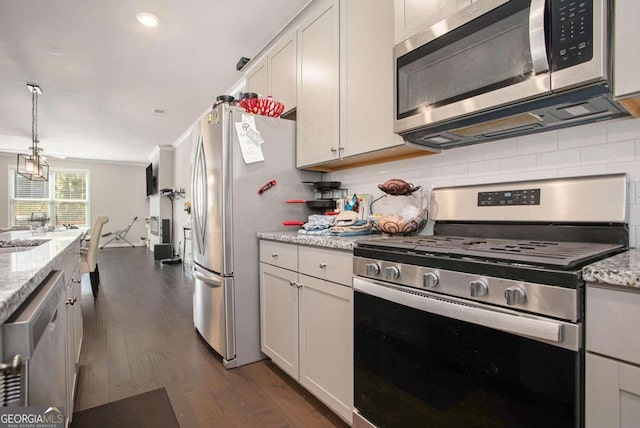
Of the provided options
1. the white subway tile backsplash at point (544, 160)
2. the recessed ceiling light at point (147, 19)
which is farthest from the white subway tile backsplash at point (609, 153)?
the recessed ceiling light at point (147, 19)

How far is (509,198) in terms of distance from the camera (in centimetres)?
137

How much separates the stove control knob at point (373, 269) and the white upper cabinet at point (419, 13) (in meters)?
1.02

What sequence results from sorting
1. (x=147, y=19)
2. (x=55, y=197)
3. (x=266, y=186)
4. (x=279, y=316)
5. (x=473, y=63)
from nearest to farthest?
(x=473, y=63) → (x=279, y=316) → (x=266, y=186) → (x=147, y=19) → (x=55, y=197)

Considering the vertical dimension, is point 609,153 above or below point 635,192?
above

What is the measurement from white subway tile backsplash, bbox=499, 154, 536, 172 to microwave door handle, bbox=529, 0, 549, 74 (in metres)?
0.45

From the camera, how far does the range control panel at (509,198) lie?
1.30m

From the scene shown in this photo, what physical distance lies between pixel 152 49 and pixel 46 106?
Answer: 2.83 m

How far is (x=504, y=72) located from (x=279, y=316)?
1.66m

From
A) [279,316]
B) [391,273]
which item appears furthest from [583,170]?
[279,316]

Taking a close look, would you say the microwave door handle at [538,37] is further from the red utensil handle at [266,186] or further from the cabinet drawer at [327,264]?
the red utensil handle at [266,186]

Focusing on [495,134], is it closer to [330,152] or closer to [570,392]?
[330,152]

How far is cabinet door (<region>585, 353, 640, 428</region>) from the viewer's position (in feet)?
2.25

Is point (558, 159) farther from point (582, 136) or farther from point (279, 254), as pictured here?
point (279, 254)

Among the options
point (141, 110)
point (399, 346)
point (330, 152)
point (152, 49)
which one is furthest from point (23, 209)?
point (399, 346)
